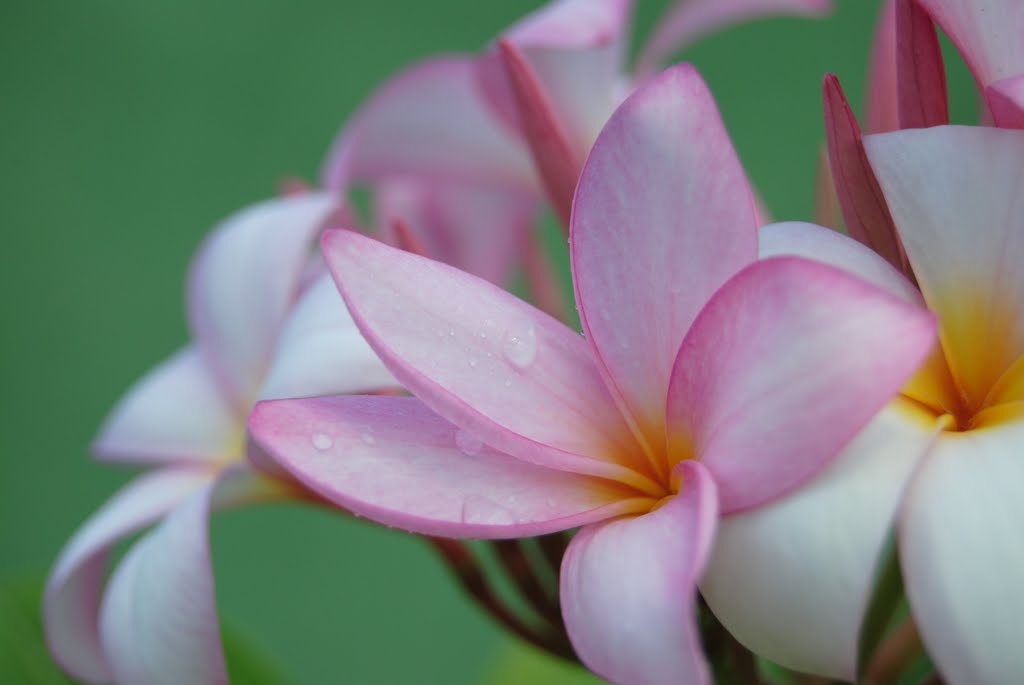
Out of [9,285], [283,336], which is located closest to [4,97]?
[9,285]

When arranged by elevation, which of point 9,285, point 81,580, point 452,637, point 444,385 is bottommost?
point 452,637

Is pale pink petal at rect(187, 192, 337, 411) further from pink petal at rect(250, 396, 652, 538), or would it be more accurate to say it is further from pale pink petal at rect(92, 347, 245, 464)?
pink petal at rect(250, 396, 652, 538)

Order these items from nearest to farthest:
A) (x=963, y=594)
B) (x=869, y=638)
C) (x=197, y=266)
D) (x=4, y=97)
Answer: (x=963, y=594) → (x=869, y=638) → (x=197, y=266) → (x=4, y=97)

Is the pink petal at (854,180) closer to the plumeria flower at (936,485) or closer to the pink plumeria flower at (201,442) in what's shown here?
the plumeria flower at (936,485)

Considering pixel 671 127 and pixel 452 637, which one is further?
pixel 452 637

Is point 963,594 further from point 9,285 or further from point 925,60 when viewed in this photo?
point 9,285

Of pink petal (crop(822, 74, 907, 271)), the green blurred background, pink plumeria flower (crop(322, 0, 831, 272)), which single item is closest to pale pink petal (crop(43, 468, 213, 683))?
pink plumeria flower (crop(322, 0, 831, 272))
